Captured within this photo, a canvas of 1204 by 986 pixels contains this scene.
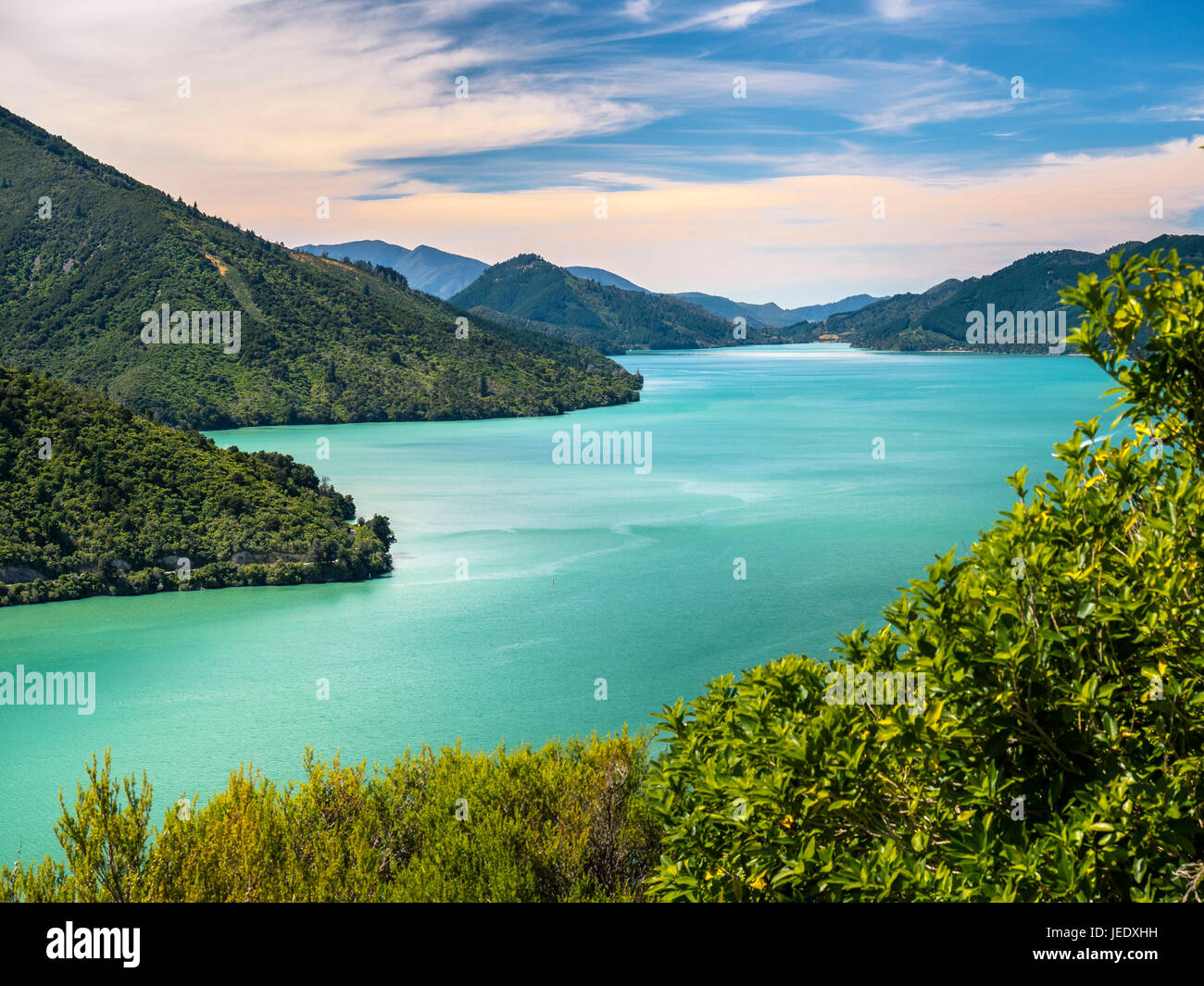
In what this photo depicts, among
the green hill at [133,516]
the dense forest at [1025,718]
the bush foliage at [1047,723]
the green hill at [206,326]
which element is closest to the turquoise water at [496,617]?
the green hill at [133,516]

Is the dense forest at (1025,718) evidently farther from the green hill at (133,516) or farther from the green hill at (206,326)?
the green hill at (206,326)

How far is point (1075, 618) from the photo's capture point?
4.67 metres

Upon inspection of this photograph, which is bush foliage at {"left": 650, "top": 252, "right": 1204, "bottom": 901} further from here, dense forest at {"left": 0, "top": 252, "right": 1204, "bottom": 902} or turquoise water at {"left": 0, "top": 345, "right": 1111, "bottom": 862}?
turquoise water at {"left": 0, "top": 345, "right": 1111, "bottom": 862}

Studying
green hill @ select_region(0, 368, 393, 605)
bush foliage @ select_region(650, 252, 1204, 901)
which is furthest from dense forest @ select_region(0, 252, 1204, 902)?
green hill @ select_region(0, 368, 393, 605)

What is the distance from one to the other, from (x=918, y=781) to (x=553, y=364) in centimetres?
11898

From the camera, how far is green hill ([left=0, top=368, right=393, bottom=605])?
34469 millimetres

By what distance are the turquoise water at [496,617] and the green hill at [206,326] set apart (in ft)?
97.0

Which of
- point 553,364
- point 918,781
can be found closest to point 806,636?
point 918,781

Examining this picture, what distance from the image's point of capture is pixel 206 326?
104562 mm

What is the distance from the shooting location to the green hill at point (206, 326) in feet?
305

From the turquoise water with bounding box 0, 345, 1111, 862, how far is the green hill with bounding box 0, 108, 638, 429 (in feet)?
97.0

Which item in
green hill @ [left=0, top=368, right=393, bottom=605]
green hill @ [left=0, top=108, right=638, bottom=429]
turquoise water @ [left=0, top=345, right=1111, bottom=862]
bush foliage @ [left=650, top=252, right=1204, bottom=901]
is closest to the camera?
bush foliage @ [left=650, top=252, right=1204, bottom=901]

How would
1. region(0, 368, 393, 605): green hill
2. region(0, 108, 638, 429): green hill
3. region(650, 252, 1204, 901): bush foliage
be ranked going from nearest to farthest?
1. region(650, 252, 1204, 901): bush foliage
2. region(0, 368, 393, 605): green hill
3. region(0, 108, 638, 429): green hill

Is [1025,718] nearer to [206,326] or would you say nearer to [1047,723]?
[1047,723]
